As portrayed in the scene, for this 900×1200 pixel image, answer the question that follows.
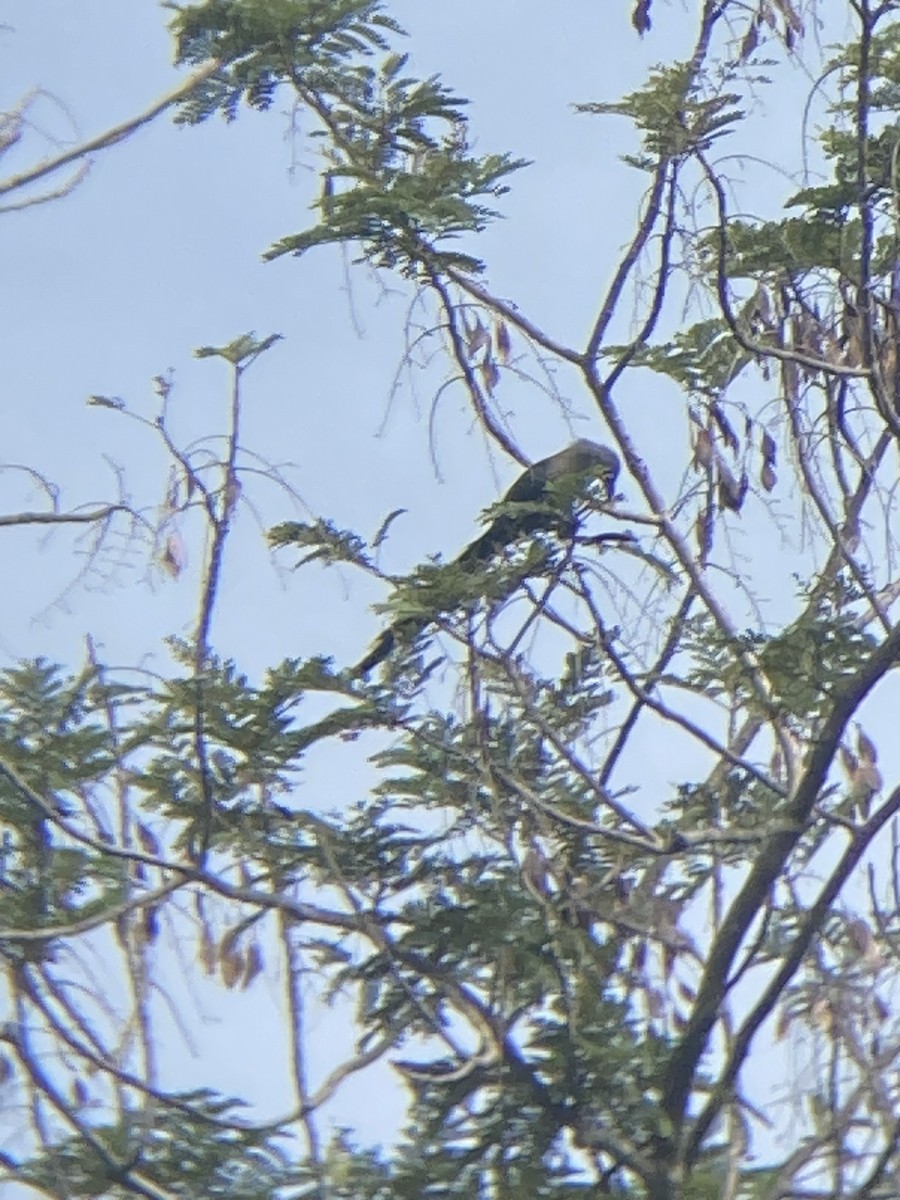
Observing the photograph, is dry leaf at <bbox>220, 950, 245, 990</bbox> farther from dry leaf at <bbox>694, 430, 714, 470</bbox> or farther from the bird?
dry leaf at <bbox>694, 430, 714, 470</bbox>

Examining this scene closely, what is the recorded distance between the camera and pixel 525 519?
5699 mm

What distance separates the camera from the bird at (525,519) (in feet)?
17.6

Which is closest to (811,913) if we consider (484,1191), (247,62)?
(484,1191)

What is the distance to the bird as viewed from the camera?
537 cm

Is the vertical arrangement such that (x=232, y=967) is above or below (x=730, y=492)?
below

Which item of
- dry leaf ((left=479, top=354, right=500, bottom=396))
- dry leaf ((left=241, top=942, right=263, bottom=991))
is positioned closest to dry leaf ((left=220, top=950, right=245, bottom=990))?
dry leaf ((left=241, top=942, right=263, bottom=991))

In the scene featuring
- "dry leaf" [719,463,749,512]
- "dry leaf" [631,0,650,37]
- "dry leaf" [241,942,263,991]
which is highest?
"dry leaf" [631,0,650,37]

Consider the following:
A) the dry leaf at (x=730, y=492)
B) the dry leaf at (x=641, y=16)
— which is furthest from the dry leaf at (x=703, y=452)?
the dry leaf at (x=641, y=16)

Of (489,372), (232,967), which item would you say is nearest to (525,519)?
(489,372)

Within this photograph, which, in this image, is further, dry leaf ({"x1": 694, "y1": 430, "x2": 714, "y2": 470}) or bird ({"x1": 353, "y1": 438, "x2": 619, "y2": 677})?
dry leaf ({"x1": 694, "y1": 430, "x2": 714, "y2": 470})

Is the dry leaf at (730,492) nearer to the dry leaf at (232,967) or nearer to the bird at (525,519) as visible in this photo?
the bird at (525,519)

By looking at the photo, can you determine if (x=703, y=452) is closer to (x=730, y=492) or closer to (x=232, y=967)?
(x=730, y=492)

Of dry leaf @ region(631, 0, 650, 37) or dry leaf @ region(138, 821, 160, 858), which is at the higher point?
dry leaf @ region(631, 0, 650, 37)

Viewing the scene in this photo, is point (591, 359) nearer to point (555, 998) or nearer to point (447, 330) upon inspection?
point (447, 330)
